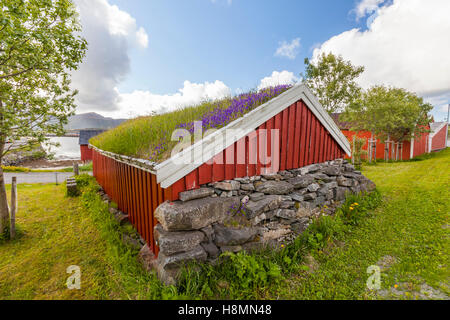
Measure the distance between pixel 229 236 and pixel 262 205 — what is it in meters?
0.92

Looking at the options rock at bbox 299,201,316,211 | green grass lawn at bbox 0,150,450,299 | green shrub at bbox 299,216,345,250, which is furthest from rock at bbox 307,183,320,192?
green grass lawn at bbox 0,150,450,299

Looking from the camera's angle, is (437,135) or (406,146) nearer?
(406,146)

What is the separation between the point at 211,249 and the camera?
3084mm

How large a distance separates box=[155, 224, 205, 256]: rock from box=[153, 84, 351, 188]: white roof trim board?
2.51 ft

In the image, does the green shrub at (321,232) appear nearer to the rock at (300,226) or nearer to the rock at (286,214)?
the rock at (300,226)

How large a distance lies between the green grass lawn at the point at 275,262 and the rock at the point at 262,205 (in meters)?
0.83

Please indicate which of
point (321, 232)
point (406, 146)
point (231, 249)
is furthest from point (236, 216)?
point (406, 146)

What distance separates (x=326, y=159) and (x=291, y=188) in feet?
8.01

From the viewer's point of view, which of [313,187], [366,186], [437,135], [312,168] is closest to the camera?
[313,187]

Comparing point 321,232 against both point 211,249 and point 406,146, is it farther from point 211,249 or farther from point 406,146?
point 406,146

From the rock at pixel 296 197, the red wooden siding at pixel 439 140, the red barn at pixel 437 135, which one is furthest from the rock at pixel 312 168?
the red wooden siding at pixel 439 140

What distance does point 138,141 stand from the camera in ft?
15.7

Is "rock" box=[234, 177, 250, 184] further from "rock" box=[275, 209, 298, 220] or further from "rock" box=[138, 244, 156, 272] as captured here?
"rock" box=[138, 244, 156, 272]

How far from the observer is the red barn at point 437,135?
2277cm
